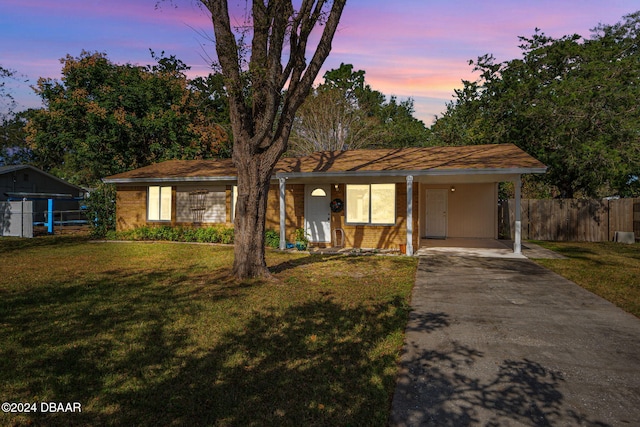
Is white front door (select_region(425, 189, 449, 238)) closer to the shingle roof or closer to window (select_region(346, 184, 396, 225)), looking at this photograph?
the shingle roof

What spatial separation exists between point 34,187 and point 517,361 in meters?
31.9

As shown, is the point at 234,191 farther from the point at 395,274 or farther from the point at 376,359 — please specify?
the point at 376,359

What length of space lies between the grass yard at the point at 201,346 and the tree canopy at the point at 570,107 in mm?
13938

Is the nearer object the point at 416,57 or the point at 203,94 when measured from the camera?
the point at 416,57

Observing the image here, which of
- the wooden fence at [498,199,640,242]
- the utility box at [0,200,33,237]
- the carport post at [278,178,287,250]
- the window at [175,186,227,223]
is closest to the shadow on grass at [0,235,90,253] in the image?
the utility box at [0,200,33,237]

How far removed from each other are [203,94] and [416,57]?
23.9 m

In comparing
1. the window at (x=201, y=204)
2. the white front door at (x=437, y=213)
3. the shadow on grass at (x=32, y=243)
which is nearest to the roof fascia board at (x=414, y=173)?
the window at (x=201, y=204)

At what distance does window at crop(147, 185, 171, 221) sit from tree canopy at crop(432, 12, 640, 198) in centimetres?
1631

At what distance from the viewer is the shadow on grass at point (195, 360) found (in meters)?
3.25

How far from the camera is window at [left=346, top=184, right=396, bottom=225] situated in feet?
45.6

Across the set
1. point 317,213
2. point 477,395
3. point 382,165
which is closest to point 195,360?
point 477,395

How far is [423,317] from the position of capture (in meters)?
5.94

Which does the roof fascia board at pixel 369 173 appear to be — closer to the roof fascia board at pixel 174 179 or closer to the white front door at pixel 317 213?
the roof fascia board at pixel 174 179

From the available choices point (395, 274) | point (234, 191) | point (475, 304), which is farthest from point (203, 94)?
point (475, 304)
